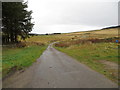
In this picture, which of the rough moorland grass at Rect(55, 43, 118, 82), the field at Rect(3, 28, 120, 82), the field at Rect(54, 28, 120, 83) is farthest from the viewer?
the field at Rect(3, 28, 120, 82)

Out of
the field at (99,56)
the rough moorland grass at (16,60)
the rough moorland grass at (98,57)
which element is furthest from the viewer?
the rough moorland grass at (16,60)

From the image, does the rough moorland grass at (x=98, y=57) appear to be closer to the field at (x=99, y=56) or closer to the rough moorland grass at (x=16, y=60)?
the field at (x=99, y=56)

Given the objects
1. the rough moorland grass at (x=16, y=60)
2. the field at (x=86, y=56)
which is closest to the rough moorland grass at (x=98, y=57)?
the field at (x=86, y=56)

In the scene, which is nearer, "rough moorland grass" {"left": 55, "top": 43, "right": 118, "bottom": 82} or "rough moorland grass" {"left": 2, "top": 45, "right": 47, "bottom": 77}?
"rough moorland grass" {"left": 55, "top": 43, "right": 118, "bottom": 82}

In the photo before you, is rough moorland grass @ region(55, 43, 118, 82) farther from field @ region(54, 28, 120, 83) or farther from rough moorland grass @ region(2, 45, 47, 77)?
rough moorland grass @ region(2, 45, 47, 77)

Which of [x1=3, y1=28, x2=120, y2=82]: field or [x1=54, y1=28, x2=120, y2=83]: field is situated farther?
[x1=3, y1=28, x2=120, y2=82]: field

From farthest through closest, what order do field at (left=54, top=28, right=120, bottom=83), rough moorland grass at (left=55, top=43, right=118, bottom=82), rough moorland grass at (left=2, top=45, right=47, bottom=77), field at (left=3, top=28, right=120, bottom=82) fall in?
rough moorland grass at (left=2, top=45, right=47, bottom=77) < field at (left=3, top=28, right=120, bottom=82) < field at (left=54, top=28, right=120, bottom=83) < rough moorland grass at (left=55, top=43, right=118, bottom=82)

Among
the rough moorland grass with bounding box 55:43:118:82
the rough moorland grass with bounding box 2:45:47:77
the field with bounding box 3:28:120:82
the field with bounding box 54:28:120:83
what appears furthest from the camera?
the rough moorland grass with bounding box 2:45:47:77

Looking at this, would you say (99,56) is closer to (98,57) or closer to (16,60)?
(98,57)

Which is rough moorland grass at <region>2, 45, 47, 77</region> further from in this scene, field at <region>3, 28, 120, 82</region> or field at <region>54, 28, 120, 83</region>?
field at <region>54, 28, 120, 83</region>

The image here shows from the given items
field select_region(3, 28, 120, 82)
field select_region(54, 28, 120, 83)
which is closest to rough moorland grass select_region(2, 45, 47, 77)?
field select_region(3, 28, 120, 82)

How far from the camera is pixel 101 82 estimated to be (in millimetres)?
5262

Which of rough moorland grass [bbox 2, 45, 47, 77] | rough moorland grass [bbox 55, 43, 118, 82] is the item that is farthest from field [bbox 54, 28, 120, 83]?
rough moorland grass [bbox 2, 45, 47, 77]

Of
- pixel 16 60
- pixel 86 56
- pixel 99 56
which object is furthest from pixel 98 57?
pixel 16 60
